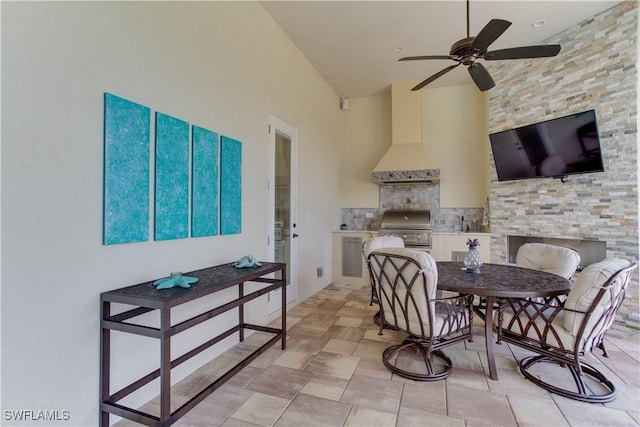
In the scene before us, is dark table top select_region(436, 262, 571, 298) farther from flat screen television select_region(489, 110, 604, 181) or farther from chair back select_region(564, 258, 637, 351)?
flat screen television select_region(489, 110, 604, 181)

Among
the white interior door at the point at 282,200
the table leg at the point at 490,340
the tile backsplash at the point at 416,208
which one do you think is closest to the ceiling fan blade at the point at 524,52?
the table leg at the point at 490,340

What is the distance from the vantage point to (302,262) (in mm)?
4184

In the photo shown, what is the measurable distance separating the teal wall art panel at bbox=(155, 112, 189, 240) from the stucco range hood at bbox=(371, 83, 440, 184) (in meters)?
3.48

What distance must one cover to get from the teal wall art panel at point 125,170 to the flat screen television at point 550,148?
430 centimetres

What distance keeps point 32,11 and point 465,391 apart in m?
3.18

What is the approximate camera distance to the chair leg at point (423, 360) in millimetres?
2205

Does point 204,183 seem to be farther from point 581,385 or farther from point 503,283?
point 581,385

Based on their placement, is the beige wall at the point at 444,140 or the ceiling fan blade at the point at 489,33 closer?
the ceiling fan blade at the point at 489,33

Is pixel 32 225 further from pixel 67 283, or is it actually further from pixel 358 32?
pixel 358 32

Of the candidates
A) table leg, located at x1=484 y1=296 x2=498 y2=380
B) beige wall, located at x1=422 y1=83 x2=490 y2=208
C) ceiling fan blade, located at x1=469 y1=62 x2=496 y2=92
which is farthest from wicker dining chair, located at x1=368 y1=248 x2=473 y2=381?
beige wall, located at x1=422 y1=83 x2=490 y2=208

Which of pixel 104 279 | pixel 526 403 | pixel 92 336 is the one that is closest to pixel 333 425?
pixel 526 403

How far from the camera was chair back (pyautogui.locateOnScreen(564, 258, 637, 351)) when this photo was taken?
1.89 metres

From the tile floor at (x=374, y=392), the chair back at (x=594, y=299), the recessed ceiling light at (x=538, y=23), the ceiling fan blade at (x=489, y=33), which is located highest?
the recessed ceiling light at (x=538, y=23)

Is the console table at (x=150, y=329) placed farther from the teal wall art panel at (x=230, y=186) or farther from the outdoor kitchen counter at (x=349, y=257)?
the outdoor kitchen counter at (x=349, y=257)
